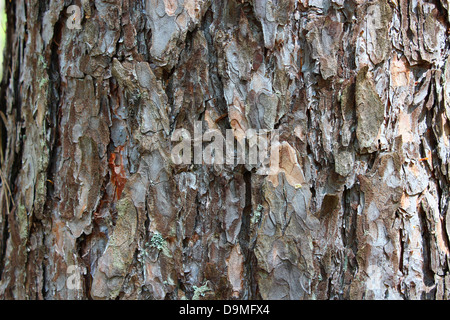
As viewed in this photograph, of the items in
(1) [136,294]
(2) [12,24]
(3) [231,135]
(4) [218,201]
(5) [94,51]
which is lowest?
(1) [136,294]

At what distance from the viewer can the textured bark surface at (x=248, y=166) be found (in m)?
0.90

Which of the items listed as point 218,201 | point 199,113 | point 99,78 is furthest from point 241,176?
point 99,78

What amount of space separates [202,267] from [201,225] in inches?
4.4

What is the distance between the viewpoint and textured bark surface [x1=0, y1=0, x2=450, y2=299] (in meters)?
0.90

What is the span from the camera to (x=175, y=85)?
92 cm

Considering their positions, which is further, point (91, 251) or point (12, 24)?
point (12, 24)

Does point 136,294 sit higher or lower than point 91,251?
lower

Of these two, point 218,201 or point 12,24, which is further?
point 12,24

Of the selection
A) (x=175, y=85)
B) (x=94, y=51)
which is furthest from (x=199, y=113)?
(x=94, y=51)

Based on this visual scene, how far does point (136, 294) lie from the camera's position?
931 mm

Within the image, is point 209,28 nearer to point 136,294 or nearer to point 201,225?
point 201,225

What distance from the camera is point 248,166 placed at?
0.90 meters

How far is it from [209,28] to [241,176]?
0.39m

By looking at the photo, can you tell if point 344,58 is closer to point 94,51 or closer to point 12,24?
point 94,51
